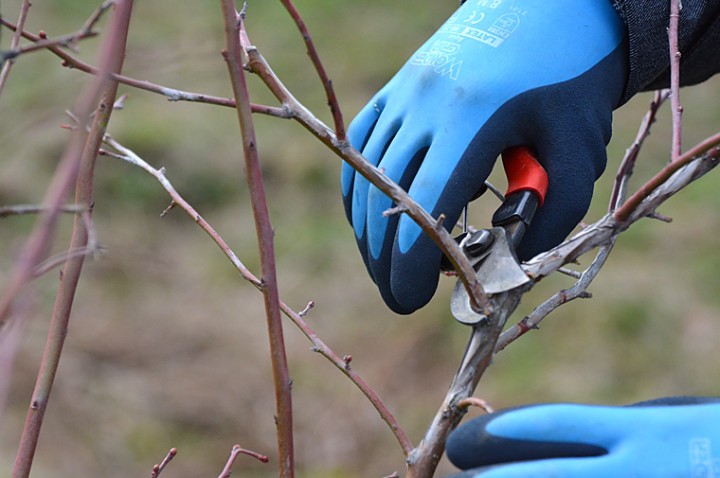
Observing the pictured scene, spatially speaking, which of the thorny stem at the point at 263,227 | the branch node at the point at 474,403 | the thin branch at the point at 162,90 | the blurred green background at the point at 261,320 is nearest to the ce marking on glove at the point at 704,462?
the branch node at the point at 474,403

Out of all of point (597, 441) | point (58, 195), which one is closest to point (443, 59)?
point (597, 441)

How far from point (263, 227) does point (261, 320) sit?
281cm

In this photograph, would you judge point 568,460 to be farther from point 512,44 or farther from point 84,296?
point 84,296

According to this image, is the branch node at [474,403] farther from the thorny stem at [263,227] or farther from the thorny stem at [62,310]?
the thorny stem at [62,310]

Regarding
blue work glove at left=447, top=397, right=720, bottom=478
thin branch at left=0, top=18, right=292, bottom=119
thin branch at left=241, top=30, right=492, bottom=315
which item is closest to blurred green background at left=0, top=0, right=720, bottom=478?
thin branch at left=0, top=18, right=292, bottom=119

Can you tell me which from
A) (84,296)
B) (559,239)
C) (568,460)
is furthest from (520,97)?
(84,296)

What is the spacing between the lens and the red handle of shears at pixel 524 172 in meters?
1.29

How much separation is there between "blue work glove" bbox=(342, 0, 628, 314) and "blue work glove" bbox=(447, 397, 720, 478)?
397mm

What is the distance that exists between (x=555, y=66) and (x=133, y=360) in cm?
260

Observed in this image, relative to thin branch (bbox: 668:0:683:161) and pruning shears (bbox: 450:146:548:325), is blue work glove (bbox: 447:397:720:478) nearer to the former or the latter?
pruning shears (bbox: 450:146:548:325)

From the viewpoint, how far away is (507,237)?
1188 mm

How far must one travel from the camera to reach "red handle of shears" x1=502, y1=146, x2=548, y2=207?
4.24 ft

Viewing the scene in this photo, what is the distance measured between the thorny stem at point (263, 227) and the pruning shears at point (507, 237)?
0.82 ft

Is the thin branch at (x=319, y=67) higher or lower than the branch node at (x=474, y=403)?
higher
